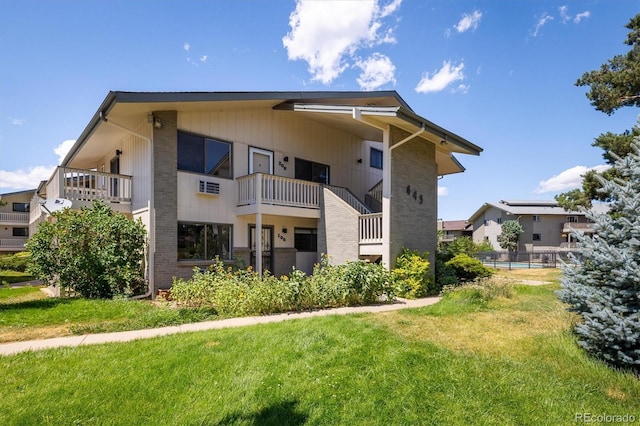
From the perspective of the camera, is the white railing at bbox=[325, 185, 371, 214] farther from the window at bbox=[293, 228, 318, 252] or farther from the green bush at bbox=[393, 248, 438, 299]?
the green bush at bbox=[393, 248, 438, 299]

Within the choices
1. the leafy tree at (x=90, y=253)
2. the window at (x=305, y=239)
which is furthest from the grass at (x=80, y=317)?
the window at (x=305, y=239)

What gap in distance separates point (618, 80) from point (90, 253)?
1951 centimetres

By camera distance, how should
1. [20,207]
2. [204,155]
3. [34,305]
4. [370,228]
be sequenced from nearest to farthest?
[34,305] < [370,228] < [204,155] < [20,207]

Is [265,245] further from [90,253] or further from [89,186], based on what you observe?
[89,186]

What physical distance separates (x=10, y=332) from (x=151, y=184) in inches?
202

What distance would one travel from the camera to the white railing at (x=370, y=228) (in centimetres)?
1076

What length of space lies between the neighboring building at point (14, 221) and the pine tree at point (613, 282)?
146 feet

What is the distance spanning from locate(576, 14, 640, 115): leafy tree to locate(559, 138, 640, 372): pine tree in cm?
1149

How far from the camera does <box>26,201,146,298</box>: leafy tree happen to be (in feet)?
30.8

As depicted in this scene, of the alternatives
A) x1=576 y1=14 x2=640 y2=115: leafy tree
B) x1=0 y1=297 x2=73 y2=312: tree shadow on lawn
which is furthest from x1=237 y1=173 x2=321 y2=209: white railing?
x1=576 y1=14 x2=640 y2=115: leafy tree

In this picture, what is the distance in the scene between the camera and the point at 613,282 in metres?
4.26

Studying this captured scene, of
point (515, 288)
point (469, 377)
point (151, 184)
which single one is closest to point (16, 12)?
point (151, 184)

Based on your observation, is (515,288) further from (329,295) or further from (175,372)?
(175,372)

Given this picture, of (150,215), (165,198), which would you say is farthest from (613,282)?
(150,215)
